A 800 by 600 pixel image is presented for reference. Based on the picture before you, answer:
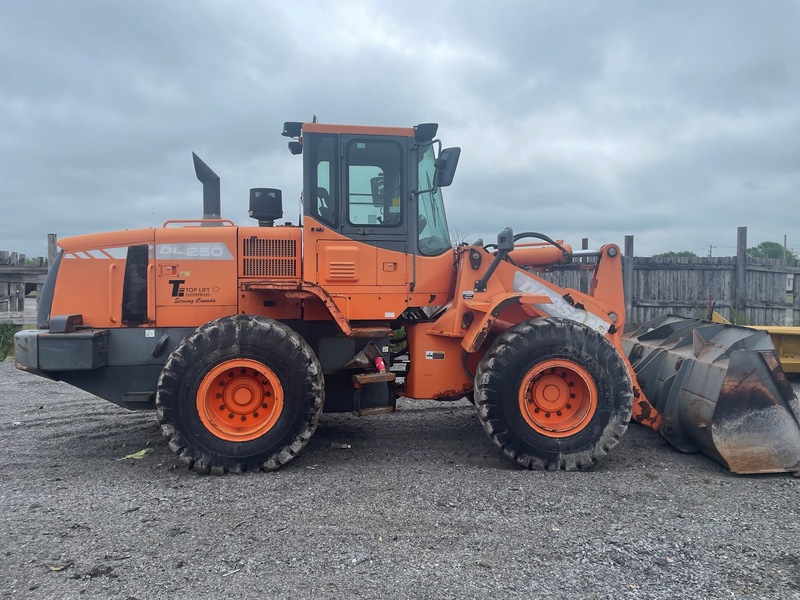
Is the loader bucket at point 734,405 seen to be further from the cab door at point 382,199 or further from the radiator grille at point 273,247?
the radiator grille at point 273,247

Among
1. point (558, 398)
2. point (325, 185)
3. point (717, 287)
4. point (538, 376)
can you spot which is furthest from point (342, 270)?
point (717, 287)

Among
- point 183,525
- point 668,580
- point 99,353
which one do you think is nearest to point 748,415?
point 668,580

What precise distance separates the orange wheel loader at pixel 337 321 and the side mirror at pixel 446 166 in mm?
13

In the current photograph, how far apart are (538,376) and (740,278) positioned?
320 inches

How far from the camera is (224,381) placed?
213 inches

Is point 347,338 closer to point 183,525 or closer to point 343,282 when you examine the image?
point 343,282

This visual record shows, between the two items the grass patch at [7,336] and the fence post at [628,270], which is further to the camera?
the grass patch at [7,336]

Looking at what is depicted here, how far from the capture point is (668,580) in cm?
340

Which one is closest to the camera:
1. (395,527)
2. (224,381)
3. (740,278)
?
(395,527)

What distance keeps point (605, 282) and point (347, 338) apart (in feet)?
8.24

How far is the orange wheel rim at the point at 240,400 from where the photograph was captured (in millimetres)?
5258

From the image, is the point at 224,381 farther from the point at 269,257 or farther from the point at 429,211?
the point at 429,211

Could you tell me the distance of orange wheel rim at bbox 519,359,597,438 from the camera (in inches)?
212

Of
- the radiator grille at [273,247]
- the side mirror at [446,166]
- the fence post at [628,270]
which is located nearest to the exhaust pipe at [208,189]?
the radiator grille at [273,247]
